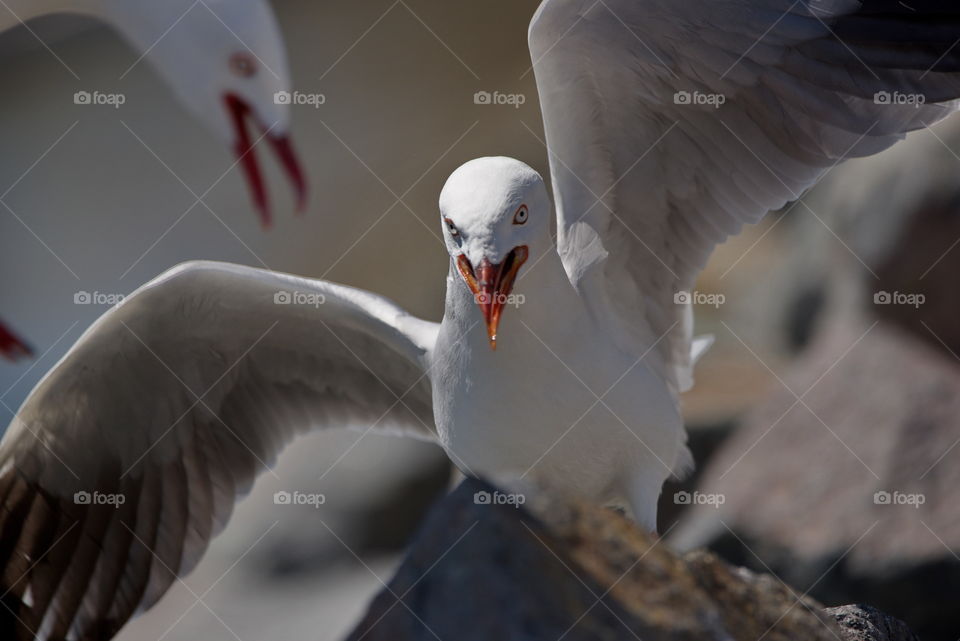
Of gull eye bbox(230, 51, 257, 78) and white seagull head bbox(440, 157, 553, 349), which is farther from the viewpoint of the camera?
gull eye bbox(230, 51, 257, 78)

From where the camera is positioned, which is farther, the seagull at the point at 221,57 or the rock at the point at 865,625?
the seagull at the point at 221,57

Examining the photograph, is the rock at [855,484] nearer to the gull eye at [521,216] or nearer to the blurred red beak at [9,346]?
the gull eye at [521,216]

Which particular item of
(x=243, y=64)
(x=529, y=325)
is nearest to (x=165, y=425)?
(x=243, y=64)

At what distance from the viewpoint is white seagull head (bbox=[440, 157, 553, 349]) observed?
2.27m

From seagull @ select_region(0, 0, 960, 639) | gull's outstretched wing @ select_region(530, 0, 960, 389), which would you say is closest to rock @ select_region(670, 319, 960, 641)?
seagull @ select_region(0, 0, 960, 639)

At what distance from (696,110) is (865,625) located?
3.88ft

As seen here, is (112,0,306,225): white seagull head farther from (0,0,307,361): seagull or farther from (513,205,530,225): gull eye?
(513,205,530,225): gull eye

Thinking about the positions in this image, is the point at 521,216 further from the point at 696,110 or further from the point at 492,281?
the point at 696,110

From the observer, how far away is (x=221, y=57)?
358 cm

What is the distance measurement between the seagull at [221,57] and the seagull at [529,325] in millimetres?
436

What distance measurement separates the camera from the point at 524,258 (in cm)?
236

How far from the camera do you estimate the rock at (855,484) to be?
162 inches

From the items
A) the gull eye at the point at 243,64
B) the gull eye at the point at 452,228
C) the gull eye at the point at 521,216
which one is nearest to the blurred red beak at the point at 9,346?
the gull eye at the point at 243,64

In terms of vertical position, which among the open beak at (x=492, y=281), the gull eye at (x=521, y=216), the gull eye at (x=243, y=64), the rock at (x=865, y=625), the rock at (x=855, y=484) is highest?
the gull eye at (x=243, y=64)
